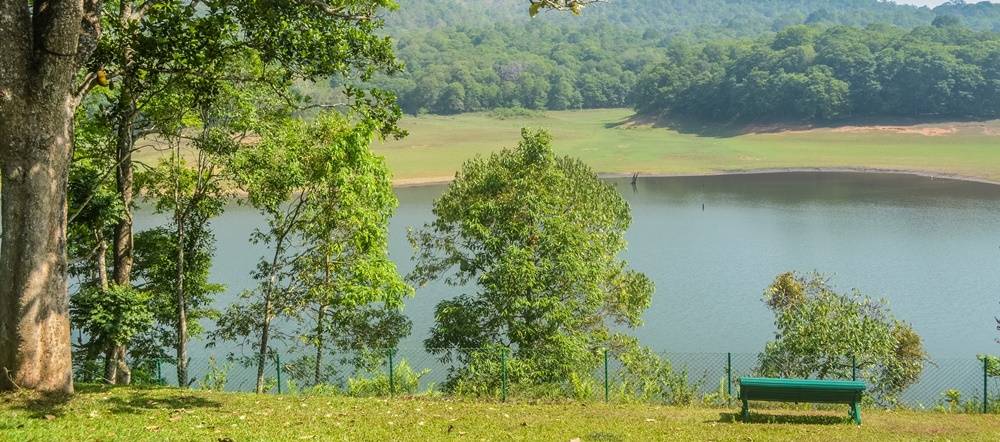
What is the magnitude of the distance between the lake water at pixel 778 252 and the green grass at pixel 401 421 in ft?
44.7

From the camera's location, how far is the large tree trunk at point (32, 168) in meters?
10.1

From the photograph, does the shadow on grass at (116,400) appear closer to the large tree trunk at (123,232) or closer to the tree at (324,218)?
the large tree trunk at (123,232)

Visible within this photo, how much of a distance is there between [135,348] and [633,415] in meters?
11.3

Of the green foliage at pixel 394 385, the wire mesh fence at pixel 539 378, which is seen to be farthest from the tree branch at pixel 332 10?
the green foliage at pixel 394 385

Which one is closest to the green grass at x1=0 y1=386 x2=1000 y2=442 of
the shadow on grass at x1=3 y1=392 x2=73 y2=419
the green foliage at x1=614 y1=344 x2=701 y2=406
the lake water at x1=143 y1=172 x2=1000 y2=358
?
the shadow on grass at x1=3 y1=392 x2=73 y2=419

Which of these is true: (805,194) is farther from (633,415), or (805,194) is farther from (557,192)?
(633,415)

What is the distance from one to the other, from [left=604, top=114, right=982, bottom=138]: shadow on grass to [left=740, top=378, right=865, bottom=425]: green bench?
100216 mm

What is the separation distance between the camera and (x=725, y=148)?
9625 cm

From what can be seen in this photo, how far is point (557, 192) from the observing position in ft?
72.1

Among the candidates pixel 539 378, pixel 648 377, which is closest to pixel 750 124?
pixel 648 377

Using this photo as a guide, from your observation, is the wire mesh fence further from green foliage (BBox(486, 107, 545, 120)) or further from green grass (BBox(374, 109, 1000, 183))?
green foliage (BBox(486, 107, 545, 120))

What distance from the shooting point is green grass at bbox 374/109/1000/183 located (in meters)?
81.6

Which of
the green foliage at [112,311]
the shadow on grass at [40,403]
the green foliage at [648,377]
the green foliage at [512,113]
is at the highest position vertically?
the green foliage at [512,113]

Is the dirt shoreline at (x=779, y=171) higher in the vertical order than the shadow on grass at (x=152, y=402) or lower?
higher
